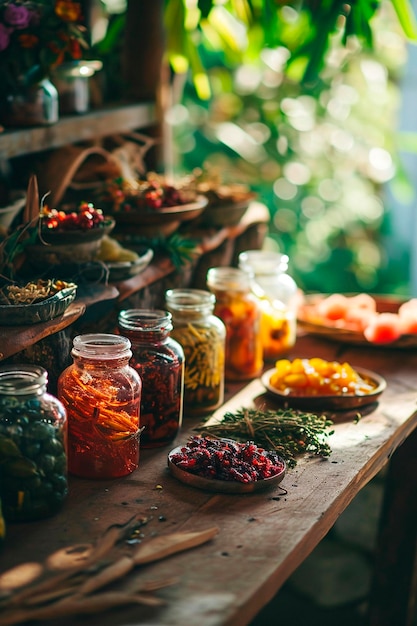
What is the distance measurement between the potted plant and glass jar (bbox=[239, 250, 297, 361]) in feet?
2.69

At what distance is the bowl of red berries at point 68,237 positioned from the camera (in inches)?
87.0

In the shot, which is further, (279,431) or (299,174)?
(299,174)

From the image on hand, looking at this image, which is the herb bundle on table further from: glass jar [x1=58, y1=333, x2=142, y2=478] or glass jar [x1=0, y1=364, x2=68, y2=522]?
glass jar [x1=0, y1=364, x2=68, y2=522]

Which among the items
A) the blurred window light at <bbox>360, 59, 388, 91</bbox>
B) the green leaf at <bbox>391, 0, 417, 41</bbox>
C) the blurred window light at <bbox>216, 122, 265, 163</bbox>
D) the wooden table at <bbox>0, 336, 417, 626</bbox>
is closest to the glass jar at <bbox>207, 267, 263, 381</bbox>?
the wooden table at <bbox>0, 336, 417, 626</bbox>

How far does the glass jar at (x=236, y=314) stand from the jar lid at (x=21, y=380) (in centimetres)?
95

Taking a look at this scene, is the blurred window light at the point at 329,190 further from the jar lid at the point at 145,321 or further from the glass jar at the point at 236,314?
the jar lid at the point at 145,321

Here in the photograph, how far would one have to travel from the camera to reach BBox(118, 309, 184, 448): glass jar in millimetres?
2098

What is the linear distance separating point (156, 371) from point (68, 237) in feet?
1.36

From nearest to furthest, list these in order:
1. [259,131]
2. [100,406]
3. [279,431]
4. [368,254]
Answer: [100,406] → [279,431] → [259,131] → [368,254]

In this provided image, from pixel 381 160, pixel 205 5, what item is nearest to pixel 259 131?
pixel 381 160

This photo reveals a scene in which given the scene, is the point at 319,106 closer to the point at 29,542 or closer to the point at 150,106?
the point at 150,106

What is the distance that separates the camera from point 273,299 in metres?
2.92

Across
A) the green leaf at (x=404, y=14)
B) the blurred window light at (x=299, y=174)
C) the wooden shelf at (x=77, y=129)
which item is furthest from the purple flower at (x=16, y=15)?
the blurred window light at (x=299, y=174)

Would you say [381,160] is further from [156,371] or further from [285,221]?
[156,371]
